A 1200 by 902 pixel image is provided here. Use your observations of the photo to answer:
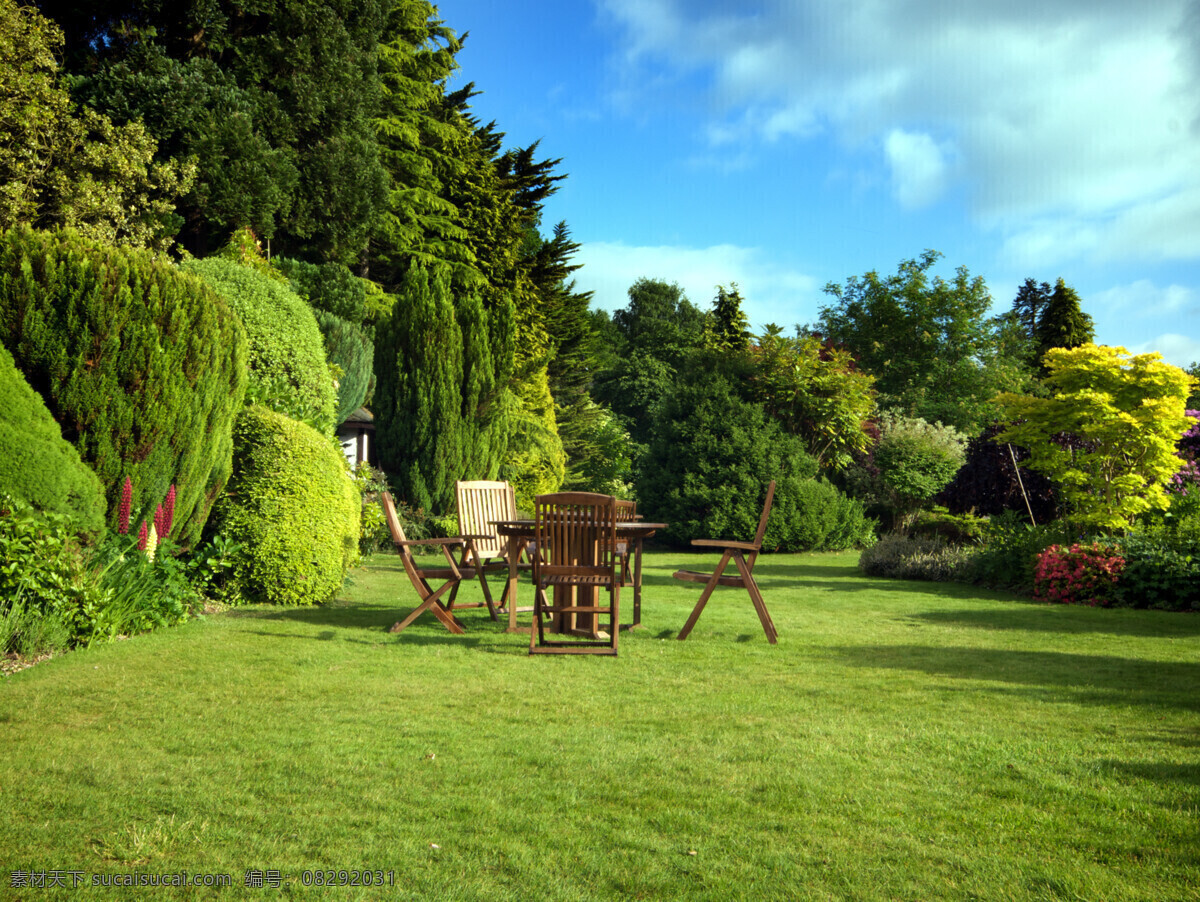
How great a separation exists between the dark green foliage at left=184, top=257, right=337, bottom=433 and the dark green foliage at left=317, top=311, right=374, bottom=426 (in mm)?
4813

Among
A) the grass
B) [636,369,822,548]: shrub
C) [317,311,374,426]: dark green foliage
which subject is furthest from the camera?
[636,369,822,548]: shrub

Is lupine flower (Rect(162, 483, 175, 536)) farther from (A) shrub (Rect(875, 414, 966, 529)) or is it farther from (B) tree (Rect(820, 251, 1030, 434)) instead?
(B) tree (Rect(820, 251, 1030, 434))

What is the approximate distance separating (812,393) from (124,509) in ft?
53.6

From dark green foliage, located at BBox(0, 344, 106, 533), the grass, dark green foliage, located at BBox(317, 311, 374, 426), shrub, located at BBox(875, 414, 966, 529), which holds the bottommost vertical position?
the grass

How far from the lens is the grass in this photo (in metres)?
2.79

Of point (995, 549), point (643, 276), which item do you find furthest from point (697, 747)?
point (643, 276)

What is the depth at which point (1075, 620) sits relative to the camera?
8.87 meters

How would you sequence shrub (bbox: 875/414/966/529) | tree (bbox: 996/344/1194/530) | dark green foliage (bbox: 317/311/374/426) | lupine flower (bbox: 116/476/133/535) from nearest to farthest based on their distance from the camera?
1. lupine flower (bbox: 116/476/133/535)
2. tree (bbox: 996/344/1194/530)
3. dark green foliage (bbox: 317/311/374/426)
4. shrub (bbox: 875/414/966/529)

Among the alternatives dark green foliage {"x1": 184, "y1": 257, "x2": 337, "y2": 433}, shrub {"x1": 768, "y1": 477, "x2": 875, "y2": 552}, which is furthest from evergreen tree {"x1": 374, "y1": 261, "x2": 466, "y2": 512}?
shrub {"x1": 768, "y1": 477, "x2": 875, "y2": 552}

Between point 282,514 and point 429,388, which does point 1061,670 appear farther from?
point 429,388

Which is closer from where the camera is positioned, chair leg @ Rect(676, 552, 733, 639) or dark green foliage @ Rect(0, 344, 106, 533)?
dark green foliage @ Rect(0, 344, 106, 533)

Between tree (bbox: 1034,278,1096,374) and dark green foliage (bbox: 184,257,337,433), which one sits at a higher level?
tree (bbox: 1034,278,1096,374)

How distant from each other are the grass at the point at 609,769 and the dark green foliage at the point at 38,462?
45.1 inches

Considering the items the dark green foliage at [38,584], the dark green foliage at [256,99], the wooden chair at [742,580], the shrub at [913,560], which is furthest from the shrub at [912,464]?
the dark green foliage at [38,584]
